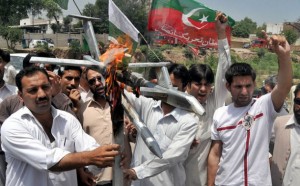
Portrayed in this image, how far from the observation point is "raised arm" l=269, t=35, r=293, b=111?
268 centimetres

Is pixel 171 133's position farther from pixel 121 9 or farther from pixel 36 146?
pixel 121 9

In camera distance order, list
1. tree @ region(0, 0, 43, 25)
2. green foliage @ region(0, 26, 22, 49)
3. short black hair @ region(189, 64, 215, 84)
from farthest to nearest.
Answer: tree @ region(0, 0, 43, 25)
green foliage @ region(0, 26, 22, 49)
short black hair @ region(189, 64, 215, 84)

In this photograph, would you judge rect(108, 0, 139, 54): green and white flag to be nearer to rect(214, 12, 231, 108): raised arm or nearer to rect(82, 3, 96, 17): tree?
rect(82, 3, 96, 17): tree

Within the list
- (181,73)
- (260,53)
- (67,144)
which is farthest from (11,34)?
(67,144)

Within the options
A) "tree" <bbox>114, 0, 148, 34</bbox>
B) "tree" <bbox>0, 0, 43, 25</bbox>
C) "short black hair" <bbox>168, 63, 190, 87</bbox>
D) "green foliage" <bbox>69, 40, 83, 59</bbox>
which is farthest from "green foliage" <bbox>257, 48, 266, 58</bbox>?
"tree" <bbox>114, 0, 148, 34</bbox>

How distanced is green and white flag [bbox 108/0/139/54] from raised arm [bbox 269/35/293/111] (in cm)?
114

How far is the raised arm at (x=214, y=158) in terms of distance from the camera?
3.14 meters

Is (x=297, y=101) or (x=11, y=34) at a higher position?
(x=11, y=34)

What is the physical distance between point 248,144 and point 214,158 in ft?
1.10

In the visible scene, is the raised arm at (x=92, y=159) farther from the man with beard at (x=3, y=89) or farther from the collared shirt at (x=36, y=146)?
the man with beard at (x=3, y=89)

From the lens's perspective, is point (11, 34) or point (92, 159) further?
point (11, 34)

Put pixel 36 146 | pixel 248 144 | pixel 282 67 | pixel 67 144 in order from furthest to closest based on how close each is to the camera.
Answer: pixel 248 144 → pixel 282 67 → pixel 67 144 → pixel 36 146

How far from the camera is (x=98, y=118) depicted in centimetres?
361

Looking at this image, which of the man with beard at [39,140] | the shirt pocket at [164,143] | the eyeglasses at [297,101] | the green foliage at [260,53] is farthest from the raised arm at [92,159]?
the green foliage at [260,53]
